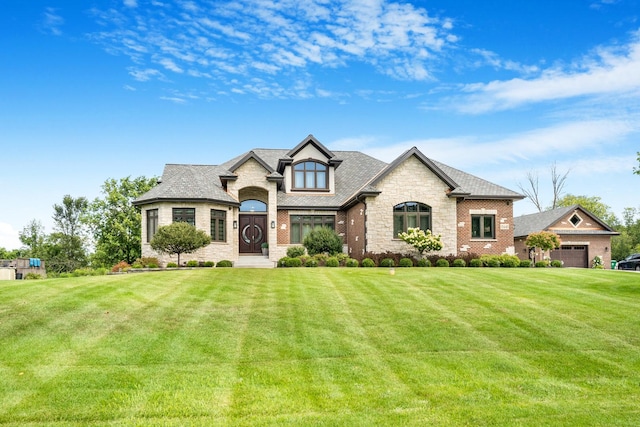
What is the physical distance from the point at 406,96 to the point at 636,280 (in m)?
13.1

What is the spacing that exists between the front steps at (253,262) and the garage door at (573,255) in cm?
2337

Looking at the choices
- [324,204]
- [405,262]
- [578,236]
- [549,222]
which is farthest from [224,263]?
[578,236]

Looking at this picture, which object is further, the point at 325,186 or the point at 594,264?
the point at 594,264

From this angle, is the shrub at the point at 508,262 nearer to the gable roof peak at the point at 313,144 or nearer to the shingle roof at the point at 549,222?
the gable roof peak at the point at 313,144

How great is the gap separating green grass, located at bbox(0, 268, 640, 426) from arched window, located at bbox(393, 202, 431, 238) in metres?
12.1

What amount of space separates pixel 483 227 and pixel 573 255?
13.6 meters

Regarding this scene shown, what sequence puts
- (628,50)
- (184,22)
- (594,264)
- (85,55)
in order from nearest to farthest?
1. (184,22)
2. (85,55)
3. (628,50)
4. (594,264)

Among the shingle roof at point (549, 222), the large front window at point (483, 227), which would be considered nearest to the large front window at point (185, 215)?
the large front window at point (483, 227)

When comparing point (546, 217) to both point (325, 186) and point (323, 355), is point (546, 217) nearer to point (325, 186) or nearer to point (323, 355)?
point (325, 186)

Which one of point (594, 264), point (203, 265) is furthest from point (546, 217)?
point (203, 265)

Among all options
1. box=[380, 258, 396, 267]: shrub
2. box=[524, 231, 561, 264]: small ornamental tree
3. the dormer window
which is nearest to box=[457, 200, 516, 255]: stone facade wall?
box=[524, 231, 561, 264]: small ornamental tree

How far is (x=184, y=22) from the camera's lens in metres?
19.9

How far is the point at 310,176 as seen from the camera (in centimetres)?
3491

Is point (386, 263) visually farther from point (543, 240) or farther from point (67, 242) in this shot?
point (67, 242)
